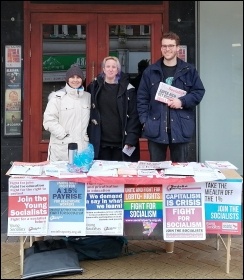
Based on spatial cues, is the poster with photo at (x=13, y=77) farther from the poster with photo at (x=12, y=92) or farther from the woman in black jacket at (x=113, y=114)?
the woman in black jacket at (x=113, y=114)

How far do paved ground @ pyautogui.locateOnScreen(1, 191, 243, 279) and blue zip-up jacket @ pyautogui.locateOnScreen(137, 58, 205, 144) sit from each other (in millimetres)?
1048

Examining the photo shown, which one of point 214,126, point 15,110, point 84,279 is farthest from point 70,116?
point 214,126

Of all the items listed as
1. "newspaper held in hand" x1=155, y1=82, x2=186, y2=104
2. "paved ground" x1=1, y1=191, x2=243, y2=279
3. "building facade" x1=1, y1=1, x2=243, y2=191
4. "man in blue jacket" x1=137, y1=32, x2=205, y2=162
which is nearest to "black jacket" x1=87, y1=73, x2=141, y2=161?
"man in blue jacket" x1=137, y1=32, x2=205, y2=162

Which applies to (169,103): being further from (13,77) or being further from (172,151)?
(13,77)

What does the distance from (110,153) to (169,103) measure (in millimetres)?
825

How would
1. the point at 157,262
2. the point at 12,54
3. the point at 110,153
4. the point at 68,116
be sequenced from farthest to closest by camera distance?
the point at 12,54, the point at 110,153, the point at 68,116, the point at 157,262

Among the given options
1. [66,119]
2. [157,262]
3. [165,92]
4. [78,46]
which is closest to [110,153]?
[66,119]

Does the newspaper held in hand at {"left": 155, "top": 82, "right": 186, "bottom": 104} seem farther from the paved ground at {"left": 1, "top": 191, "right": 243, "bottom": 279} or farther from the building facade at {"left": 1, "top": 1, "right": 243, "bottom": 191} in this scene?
the building facade at {"left": 1, "top": 1, "right": 243, "bottom": 191}

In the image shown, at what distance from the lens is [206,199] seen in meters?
3.97

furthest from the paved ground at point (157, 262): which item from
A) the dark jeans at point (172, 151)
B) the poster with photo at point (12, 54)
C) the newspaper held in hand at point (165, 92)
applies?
the poster with photo at point (12, 54)

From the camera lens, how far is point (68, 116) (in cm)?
460

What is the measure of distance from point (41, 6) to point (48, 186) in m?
3.33

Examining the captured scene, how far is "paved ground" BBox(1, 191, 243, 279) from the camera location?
3.99m

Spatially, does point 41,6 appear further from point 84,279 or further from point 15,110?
point 84,279
